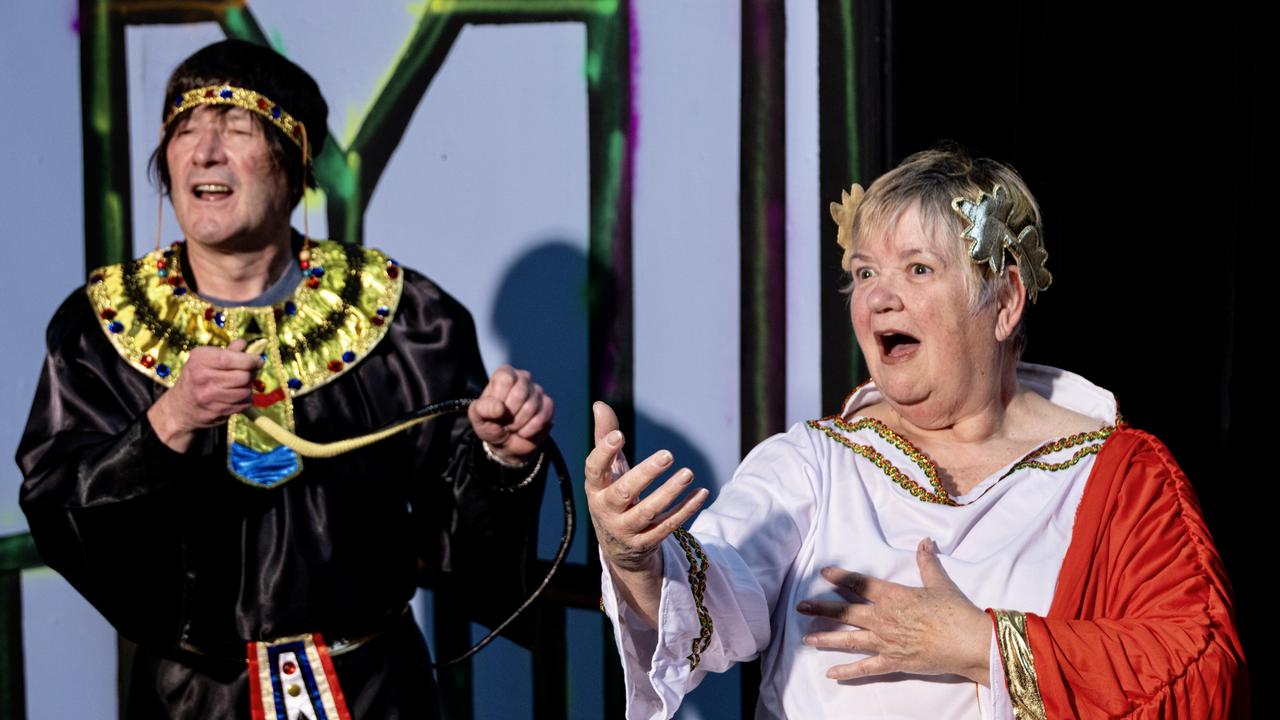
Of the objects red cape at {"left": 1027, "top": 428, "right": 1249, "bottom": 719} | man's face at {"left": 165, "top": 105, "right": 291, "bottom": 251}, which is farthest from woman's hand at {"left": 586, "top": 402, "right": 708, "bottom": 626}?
man's face at {"left": 165, "top": 105, "right": 291, "bottom": 251}

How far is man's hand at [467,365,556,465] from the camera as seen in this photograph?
2.20m

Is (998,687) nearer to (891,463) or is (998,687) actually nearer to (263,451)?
(891,463)

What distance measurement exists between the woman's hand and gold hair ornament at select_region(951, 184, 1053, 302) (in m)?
0.67

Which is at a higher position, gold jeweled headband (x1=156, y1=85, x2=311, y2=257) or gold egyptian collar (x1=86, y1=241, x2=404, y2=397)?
gold jeweled headband (x1=156, y1=85, x2=311, y2=257)

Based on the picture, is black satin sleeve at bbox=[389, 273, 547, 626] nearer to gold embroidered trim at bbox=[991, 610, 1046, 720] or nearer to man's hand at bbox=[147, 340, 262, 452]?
man's hand at bbox=[147, 340, 262, 452]

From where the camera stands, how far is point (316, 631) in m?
2.30

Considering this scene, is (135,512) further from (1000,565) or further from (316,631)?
(1000,565)

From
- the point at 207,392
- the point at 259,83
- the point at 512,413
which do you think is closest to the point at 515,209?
the point at 259,83

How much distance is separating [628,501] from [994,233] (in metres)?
0.80

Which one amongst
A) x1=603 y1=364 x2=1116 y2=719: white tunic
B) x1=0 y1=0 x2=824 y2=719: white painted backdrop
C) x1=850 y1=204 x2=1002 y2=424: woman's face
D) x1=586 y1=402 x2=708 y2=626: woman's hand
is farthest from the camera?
x1=0 y1=0 x2=824 y2=719: white painted backdrop

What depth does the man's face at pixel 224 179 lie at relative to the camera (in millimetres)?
2391

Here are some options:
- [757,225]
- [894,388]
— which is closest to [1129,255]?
[757,225]

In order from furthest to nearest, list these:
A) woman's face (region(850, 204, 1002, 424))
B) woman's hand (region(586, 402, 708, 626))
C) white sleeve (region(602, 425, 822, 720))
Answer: woman's face (region(850, 204, 1002, 424)), white sleeve (region(602, 425, 822, 720)), woman's hand (region(586, 402, 708, 626))

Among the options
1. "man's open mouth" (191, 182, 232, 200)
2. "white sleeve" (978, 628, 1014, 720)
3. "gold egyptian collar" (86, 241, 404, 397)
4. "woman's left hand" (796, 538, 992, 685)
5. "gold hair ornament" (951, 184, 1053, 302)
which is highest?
"man's open mouth" (191, 182, 232, 200)
